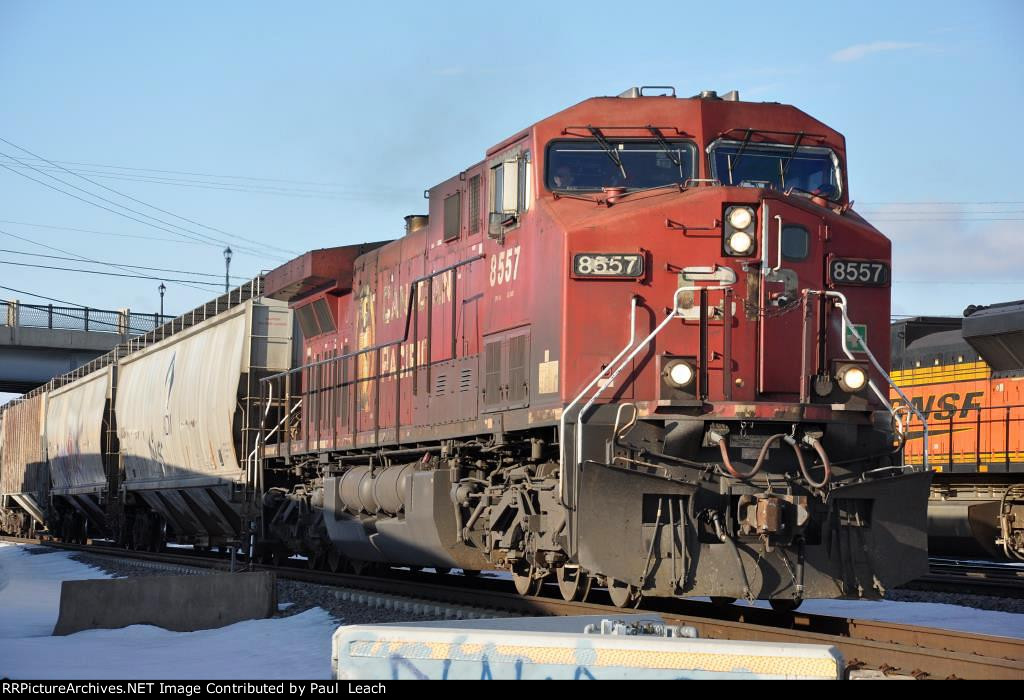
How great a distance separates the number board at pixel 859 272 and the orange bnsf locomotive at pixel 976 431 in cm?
645

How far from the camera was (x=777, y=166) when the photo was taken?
10516mm

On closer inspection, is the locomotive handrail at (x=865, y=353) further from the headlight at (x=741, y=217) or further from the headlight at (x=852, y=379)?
the headlight at (x=741, y=217)

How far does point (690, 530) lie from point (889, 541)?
62.8 inches

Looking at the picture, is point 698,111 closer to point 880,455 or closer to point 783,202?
point 783,202

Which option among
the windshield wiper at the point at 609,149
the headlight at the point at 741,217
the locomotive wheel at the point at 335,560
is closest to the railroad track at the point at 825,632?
the locomotive wheel at the point at 335,560

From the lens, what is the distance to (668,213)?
9.86 metres

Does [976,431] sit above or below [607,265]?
below

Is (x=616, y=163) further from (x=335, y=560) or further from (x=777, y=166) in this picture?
(x=335, y=560)

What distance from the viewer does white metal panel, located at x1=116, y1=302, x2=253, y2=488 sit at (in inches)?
756

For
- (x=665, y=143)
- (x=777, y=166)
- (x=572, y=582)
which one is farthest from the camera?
(x=572, y=582)

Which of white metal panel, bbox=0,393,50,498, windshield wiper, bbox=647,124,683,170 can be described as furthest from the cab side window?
white metal panel, bbox=0,393,50,498

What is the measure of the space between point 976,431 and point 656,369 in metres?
10.6

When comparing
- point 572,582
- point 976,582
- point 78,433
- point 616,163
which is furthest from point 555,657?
point 78,433

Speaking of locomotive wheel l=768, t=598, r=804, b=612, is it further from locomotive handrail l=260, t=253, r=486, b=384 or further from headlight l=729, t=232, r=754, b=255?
locomotive handrail l=260, t=253, r=486, b=384
